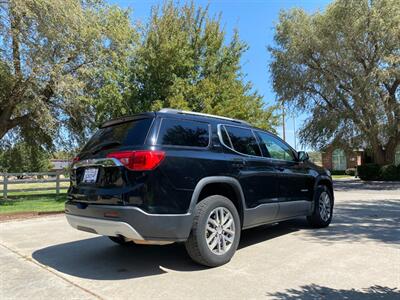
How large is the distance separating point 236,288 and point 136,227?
52.2 inches

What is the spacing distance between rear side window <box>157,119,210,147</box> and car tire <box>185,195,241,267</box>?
0.79 meters

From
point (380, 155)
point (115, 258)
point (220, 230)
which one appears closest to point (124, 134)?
point (220, 230)

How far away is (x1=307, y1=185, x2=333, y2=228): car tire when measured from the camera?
7.70m

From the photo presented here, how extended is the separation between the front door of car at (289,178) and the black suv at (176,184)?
0.49ft

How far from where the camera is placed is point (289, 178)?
692 cm

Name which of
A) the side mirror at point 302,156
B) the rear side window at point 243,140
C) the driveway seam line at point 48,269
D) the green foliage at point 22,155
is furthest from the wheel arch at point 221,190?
the green foliage at point 22,155

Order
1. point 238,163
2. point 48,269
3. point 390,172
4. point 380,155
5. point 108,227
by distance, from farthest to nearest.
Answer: point 380,155
point 390,172
point 238,163
point 48,269
point 108,227

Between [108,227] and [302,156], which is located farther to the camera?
[302,156]

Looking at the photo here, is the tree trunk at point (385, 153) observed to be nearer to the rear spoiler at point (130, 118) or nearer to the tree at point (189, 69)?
the tree at point (189, 69)

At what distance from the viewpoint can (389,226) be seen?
8.12m

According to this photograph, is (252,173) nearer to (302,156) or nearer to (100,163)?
(302,156)

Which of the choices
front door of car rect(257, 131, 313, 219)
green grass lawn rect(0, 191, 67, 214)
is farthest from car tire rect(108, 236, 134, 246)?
green grass lawn rect(0, 191, 67, 214)

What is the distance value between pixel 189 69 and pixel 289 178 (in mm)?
9326

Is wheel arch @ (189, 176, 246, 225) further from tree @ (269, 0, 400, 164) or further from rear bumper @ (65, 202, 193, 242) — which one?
tree @ (269, 0, 400, 164)
